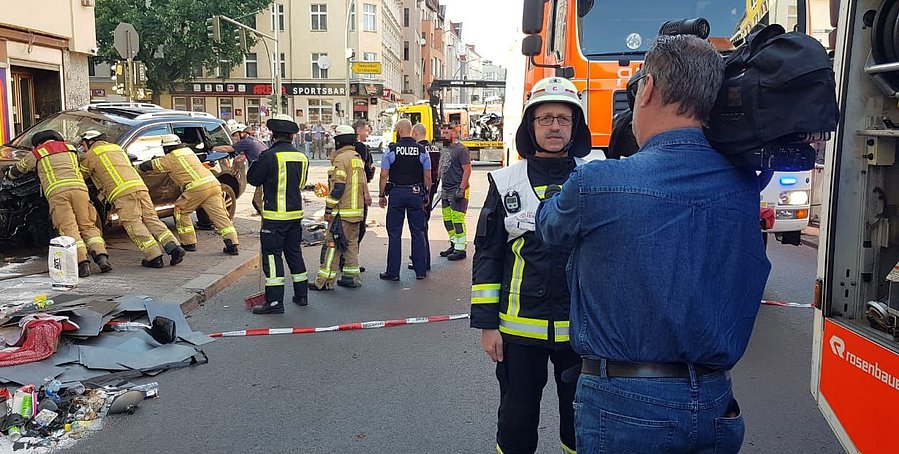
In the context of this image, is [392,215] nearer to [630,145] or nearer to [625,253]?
[630,145]

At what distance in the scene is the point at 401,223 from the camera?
930cm

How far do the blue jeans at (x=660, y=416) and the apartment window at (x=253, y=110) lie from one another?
5398cm

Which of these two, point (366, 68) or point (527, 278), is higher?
point (366, 68)

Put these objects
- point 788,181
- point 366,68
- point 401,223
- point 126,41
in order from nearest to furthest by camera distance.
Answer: point 788,181 → point 401,223 → point 126,41 → point 366,68

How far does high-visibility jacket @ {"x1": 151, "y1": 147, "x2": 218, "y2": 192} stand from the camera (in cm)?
1042

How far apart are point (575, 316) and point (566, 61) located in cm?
584

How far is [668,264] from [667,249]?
0.04m

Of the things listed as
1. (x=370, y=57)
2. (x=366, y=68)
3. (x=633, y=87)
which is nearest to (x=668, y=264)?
(x=633, y=87)

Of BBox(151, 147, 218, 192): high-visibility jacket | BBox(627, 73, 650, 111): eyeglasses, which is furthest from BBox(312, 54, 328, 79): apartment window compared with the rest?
BBox(627, 73, 650, 111): eyeglasses

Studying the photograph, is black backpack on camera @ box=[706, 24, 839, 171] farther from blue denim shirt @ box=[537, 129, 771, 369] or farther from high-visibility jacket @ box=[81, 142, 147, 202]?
high-visibility jacket @ box=[81, 142, 147, 202]

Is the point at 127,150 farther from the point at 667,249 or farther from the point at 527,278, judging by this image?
the point at 667,249

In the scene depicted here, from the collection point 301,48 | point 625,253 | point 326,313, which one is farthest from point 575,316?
point 301,48

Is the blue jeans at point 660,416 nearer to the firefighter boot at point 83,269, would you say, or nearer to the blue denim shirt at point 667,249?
the blue denim shirt at point 667,249

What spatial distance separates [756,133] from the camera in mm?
2010
